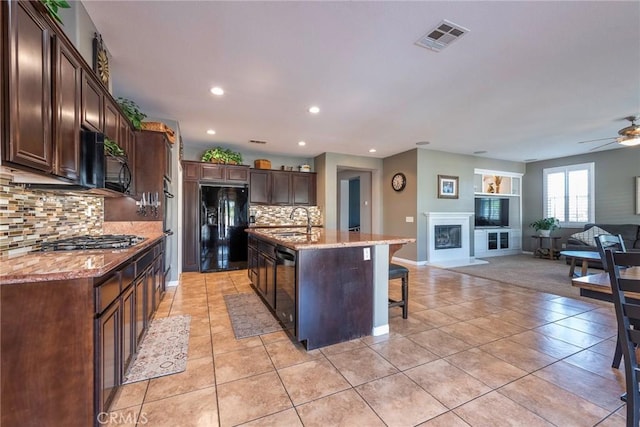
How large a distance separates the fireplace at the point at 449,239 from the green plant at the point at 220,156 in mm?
4403

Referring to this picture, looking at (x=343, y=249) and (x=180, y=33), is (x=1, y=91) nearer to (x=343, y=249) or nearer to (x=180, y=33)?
(x=180, y=33)

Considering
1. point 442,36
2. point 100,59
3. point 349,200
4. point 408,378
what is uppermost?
point 442,36

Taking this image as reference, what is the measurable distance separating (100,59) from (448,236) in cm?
674

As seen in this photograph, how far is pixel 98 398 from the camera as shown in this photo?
1.32 m

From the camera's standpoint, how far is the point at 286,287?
2.56 m

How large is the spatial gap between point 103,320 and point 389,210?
630 centimetres

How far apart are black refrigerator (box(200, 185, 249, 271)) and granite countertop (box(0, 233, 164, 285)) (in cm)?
350

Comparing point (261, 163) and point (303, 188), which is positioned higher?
point (261, 163)

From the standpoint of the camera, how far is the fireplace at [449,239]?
620cm

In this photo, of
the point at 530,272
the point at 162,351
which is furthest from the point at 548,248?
the point at 162,351

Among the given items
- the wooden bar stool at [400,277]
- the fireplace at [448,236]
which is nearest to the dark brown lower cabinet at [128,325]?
the wooden bar stool at [400,277]

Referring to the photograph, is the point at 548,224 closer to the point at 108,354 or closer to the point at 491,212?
the point at 491,212

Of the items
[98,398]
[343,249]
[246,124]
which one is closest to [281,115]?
[246,124]

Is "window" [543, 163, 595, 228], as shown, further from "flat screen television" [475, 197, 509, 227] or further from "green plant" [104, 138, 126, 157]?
"green plant" [104, 138, 126, 157]
